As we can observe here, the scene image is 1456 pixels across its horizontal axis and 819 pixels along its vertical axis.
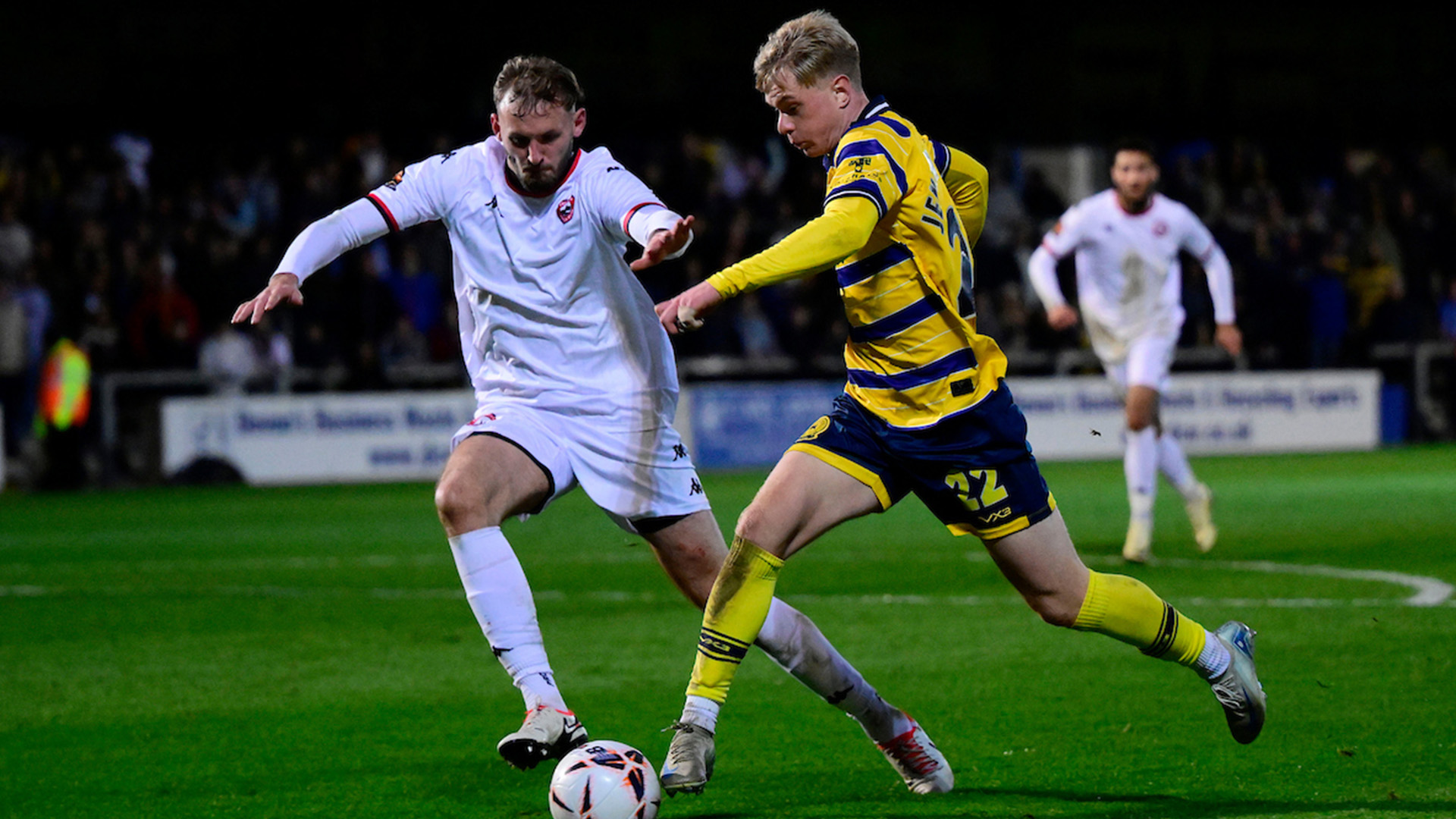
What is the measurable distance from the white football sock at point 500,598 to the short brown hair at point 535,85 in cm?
119

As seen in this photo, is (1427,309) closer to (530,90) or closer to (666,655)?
(666,655)

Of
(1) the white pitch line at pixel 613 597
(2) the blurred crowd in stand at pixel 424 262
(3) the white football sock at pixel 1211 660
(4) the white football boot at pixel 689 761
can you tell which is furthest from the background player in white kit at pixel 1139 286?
(2) the blurred crowd in stand at pixel 424 262

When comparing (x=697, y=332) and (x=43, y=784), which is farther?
(x=697, y=332)

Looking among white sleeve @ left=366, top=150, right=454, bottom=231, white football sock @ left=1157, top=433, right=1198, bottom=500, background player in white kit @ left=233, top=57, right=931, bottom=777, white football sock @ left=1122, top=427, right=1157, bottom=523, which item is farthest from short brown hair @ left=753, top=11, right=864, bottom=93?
white football sock @ left=1157, top=433, right=1198, bottom=500

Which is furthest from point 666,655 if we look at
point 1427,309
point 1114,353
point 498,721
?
point 1427,309

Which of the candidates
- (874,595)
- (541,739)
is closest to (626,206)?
(541,739)

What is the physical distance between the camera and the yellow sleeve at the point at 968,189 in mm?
5000

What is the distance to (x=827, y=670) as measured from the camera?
191 inches

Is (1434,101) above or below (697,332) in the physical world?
above

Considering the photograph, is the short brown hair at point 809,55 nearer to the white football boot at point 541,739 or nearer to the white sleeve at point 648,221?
the white sleeve at point 648,221

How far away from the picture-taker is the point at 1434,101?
3331cm

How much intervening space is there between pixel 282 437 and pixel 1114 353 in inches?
384

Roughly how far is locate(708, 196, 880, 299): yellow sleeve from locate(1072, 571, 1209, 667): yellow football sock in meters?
1.13

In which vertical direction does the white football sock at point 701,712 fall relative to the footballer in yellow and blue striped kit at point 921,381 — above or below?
below
